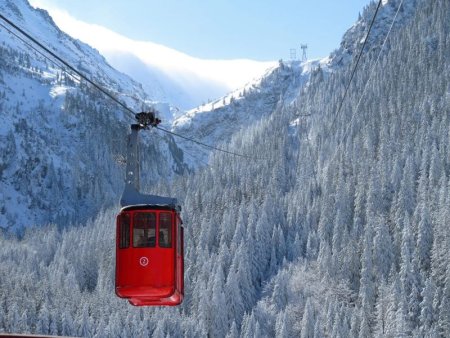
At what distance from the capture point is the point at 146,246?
77.7 feet

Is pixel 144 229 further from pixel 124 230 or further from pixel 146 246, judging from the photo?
pixel 124 230

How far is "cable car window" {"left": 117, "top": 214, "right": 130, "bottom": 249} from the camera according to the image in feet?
77.8

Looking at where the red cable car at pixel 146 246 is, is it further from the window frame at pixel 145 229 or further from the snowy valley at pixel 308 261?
the snowy valley at pixel 308 261

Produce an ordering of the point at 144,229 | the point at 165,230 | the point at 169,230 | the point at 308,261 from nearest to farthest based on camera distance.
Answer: the point at 144,229 < the point at 165,230 < the point at 169,230 < the point at 308,261

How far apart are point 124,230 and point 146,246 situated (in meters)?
1.00

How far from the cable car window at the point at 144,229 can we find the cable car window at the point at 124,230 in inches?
11.1

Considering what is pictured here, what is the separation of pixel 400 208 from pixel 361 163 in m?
33.3

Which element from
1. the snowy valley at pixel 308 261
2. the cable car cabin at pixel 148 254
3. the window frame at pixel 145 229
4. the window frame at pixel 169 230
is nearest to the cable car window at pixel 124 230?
the cable car cabin at pixel 148 254

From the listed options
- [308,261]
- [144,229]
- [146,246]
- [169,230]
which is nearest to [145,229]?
[144,229]

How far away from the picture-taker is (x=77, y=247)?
196375 millimetres

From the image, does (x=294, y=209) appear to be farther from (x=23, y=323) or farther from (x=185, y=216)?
(x=23, y=323)

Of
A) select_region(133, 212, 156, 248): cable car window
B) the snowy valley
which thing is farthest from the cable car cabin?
the snowy valley

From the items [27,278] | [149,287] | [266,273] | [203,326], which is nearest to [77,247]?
[27,278]

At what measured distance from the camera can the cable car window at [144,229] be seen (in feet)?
77.0
